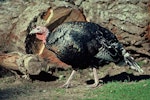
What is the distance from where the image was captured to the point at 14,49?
11156mm

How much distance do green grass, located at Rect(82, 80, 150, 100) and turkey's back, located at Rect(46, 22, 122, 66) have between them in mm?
683

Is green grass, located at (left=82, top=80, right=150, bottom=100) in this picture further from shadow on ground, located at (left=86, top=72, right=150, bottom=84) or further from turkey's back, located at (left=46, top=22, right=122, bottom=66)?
shadow on ground, located at (left=86, top=72, right=150, bottom=84)

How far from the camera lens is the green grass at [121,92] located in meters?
8.45

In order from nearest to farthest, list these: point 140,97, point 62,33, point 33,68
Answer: point 140,97 → point 62,33 → point 33,68

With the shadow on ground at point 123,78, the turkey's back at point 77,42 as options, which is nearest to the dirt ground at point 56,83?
the shadow on ground at point 123,78

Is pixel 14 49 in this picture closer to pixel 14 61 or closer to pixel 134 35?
pixel 14 61

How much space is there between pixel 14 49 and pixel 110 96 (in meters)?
3.46

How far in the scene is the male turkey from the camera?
918 centimetres

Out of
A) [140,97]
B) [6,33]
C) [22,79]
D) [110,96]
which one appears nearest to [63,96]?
[110,96]

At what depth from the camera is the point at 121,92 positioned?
8742 millimetres

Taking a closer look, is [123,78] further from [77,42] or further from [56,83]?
[77,42]

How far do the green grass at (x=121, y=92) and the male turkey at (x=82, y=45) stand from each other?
0.53 meters

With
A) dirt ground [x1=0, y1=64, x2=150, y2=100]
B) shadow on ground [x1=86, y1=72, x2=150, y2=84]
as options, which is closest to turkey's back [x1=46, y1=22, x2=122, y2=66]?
dirt ground [x1=0, y1=64, x2=150, y2=100]

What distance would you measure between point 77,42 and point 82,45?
0.12m
